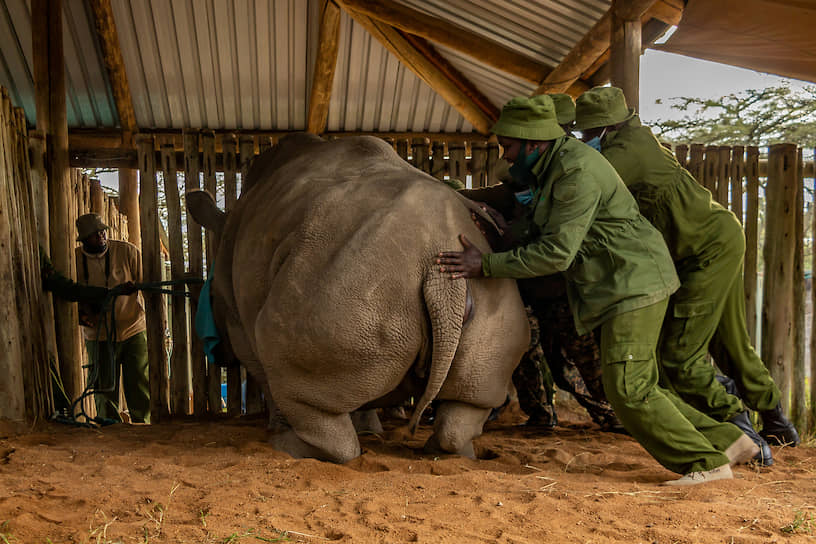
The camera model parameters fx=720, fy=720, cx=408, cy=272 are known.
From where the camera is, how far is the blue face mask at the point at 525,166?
3.75 metres

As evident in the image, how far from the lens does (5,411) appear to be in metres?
4.73

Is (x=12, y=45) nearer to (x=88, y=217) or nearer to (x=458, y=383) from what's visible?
(x=88, y=217)

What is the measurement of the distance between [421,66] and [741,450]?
6513mm

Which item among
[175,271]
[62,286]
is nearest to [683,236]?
[175,271]

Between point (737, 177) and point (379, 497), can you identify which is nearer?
point (379, 497)

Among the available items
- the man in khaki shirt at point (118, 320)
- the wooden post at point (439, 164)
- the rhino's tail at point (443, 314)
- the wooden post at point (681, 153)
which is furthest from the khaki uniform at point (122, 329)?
the wooden post at point (681, 153)

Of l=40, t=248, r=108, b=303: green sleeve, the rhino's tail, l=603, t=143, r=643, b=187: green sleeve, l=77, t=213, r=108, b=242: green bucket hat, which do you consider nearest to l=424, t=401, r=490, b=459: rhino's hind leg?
the rhino's tail

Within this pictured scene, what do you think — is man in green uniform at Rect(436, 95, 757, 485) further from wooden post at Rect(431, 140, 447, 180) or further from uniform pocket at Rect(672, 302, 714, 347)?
wooden post at Rect(431, 140, 447, 180)

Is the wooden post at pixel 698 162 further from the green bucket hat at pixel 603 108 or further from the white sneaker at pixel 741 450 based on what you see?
the white sneaker at pixel 741 450

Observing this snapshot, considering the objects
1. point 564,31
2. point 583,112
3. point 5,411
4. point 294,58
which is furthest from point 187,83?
point 583,112

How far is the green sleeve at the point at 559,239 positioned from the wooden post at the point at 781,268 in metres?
3.01

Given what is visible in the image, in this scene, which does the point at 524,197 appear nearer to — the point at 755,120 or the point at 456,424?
the point at 456,424

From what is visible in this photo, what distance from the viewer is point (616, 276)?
140 inches

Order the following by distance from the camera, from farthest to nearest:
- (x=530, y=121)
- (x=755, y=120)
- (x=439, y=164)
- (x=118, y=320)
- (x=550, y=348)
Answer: (x=755, y=120), (x=118, y=320), (x=439, y=164), (x=550, y=348), (x=530, y=121)
